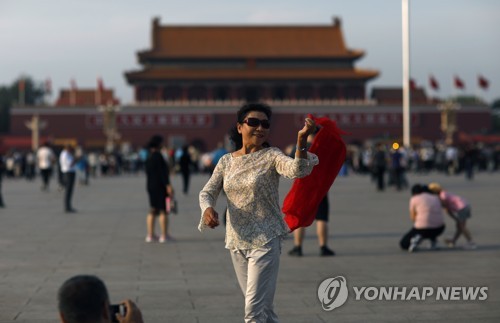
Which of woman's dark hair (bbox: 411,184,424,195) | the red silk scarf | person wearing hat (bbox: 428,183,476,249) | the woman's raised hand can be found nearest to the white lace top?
the woman's raised hand

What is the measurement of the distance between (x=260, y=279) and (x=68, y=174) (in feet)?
39.1

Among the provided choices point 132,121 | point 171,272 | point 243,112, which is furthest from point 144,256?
point 132,121

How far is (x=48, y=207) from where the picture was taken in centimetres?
1788

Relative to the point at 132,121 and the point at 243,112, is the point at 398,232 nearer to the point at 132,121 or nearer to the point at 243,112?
the point at 243,112

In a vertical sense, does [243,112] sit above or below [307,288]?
above

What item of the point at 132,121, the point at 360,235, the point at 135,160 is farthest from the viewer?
the point at 132,121

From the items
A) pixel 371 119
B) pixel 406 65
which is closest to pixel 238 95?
pixel 371 119

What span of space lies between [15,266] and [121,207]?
8674 mm

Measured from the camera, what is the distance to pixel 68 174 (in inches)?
640

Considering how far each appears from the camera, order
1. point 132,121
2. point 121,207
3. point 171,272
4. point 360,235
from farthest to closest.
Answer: point 132,121
point 121,207
point 360,235
point 171,272

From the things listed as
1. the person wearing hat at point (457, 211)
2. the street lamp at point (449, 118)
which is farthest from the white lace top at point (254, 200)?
the street lamp at point (449, 118)

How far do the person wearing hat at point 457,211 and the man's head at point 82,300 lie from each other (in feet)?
24.7

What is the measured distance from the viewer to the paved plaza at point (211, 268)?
661 cm

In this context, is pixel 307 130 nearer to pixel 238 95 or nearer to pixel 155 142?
pixel 155 142
